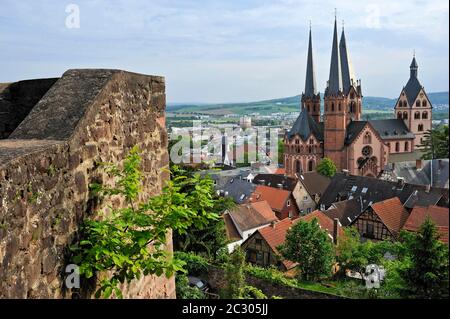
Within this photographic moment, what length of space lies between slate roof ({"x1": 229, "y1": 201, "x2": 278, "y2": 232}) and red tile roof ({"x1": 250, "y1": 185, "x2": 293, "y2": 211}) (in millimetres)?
4535

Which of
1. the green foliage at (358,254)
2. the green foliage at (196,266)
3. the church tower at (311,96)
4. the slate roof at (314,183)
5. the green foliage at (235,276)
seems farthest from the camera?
the church tower at (311,96)

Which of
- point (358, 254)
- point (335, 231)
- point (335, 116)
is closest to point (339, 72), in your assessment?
point (335, 116)

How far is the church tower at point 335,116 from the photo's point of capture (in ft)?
223

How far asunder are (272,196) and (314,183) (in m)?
9.38

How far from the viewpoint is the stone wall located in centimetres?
270

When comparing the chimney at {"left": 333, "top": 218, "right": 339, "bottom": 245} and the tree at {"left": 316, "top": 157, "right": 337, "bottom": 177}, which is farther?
the tree at {"left": 316, "top": 157, "right": 337, "bottom": 177}

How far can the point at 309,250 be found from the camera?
22.6 metres

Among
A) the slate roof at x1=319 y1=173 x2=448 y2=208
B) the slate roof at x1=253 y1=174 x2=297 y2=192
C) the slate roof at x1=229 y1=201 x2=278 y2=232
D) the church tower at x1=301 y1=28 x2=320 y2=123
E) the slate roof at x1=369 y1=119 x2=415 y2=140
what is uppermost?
the church tower at x1=301 y1=28 x2=320 y2=123

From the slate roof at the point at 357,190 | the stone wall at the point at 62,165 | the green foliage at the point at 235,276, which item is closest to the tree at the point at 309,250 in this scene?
the slate roof at the point at 357,190

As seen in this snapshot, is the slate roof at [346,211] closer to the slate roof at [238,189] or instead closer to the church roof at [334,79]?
the slate roof at [238,189]

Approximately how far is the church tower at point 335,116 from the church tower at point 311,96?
14.5 ft

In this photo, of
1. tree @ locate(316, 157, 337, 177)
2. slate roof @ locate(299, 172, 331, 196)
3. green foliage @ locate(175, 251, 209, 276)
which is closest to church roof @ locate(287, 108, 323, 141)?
tree @ locate(316, 157, 337, 177)

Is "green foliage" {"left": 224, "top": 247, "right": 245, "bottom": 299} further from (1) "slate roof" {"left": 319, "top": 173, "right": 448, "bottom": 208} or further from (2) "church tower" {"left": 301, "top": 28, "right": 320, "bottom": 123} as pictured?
(2) "church tower" {"left": 301, "top": 28, "right": 320, "bottom": 123}
